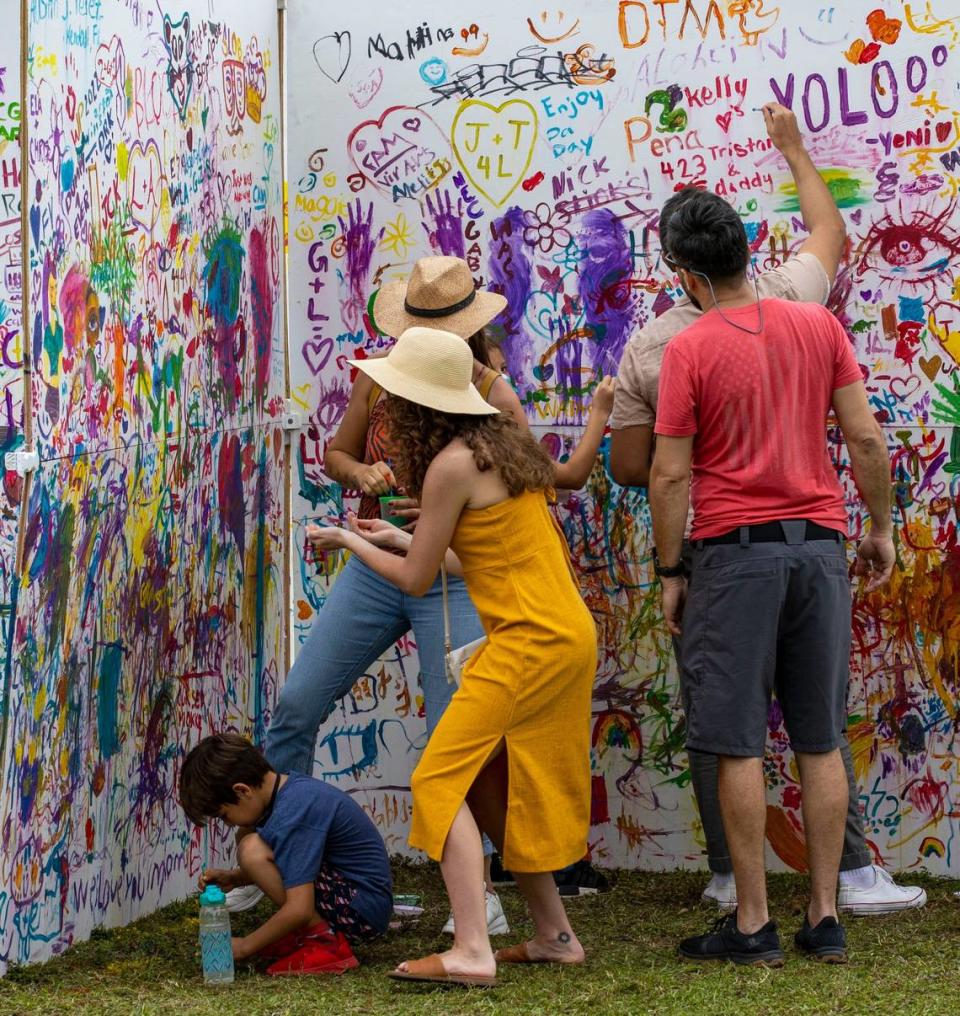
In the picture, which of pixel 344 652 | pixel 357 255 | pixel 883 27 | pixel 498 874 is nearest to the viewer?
pixel 344 652

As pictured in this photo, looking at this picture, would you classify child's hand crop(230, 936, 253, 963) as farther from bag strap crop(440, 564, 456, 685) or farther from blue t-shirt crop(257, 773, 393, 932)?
bag strap crop(440, 564, 456, 685)

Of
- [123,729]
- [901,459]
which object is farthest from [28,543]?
[901,459]

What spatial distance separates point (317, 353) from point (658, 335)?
1.48 m

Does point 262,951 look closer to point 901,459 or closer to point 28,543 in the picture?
point 28,543

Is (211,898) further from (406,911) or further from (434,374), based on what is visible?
(434,374)

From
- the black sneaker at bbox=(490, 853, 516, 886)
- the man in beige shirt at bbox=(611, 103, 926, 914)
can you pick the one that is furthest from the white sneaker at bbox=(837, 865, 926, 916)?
the black sneaker at bbox=(490, 853, 516, 886)

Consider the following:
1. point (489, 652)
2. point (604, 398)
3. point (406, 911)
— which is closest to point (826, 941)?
point (489, 652)

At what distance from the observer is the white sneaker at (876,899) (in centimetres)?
518

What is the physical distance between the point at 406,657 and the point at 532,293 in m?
1.34

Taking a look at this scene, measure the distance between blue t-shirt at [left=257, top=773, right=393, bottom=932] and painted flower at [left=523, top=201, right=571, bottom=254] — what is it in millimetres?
2041

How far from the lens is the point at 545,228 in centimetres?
585

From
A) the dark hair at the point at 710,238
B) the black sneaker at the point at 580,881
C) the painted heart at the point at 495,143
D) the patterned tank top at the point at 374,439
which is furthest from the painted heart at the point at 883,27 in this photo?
the black sneaker at the point at 580,881

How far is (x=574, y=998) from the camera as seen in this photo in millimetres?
4238

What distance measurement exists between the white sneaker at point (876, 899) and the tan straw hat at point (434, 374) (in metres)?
1.91
